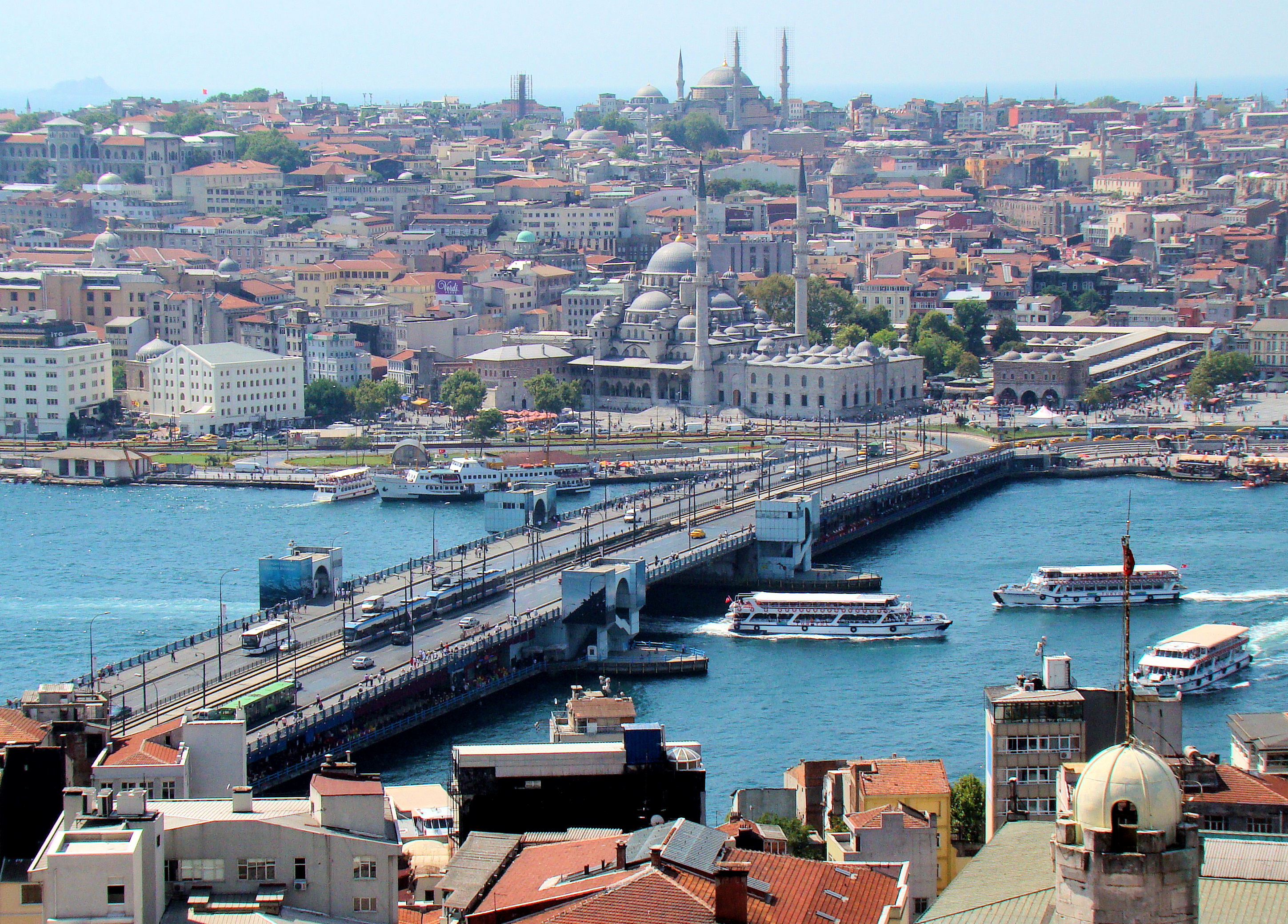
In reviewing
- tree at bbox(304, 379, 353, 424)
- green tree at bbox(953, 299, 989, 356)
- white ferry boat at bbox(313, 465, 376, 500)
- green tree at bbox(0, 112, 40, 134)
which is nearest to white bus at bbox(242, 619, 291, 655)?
white ferry boat at bbox(313, 465, 376, 500)

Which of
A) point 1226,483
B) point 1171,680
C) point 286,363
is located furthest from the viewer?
point 286,363

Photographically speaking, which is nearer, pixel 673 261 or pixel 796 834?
pixel 796 834

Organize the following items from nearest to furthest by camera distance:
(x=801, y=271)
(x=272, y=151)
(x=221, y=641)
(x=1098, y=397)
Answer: (x=221, y=641), (x=1098, y=397), (x=801, y=271), (x=272, y=151)

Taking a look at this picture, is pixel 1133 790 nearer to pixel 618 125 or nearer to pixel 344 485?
pixel 344 485

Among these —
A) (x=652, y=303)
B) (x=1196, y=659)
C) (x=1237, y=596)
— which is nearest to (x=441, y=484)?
(x=652, y=303)

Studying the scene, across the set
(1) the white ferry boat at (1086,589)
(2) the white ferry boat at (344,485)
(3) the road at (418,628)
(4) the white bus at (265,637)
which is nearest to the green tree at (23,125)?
(2) the white ferry boat at (344,485)

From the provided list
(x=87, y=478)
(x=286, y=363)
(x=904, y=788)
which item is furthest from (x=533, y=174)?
(x=904, y=788)

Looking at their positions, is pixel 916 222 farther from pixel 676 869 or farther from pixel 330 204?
pixel 676 869
